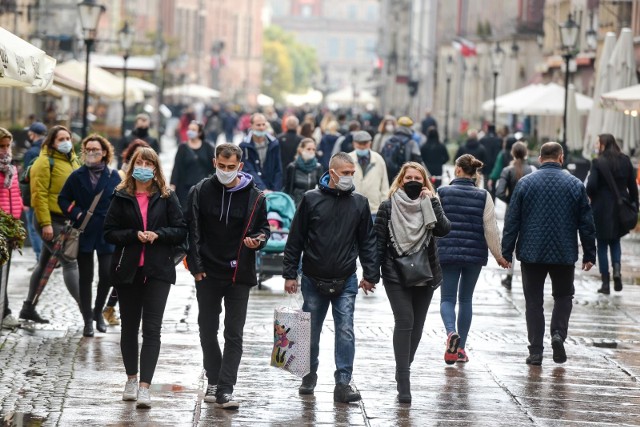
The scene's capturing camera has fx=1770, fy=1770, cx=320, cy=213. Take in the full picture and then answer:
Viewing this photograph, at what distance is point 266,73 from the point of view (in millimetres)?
176875

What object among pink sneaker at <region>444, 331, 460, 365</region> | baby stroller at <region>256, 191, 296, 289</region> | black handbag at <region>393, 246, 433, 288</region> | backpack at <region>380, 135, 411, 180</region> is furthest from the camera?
backpack at <region>380, 135, 411, 180</region>

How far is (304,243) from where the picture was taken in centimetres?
1116

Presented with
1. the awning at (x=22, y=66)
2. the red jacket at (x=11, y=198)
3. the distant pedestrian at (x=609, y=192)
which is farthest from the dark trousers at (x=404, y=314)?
the distant pedestrian at (x=609, y=192)

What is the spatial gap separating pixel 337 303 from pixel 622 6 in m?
30.5

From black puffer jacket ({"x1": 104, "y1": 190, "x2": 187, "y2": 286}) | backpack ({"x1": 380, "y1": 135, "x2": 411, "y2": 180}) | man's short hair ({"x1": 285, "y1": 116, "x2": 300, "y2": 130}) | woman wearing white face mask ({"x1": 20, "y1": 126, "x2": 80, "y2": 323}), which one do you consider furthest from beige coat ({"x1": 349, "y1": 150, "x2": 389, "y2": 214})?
black puffer jacket ({"x1": 104, "y1": 190, "x2": 187, "y2": 286})

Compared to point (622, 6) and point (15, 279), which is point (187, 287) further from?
point (622, 6)

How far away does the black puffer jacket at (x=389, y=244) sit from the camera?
11.3m

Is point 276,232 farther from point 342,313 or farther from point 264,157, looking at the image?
point 342,313

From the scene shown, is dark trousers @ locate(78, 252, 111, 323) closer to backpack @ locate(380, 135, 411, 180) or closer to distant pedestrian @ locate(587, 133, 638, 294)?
distant pedestrian @ locate(587, 133, 638, 294)

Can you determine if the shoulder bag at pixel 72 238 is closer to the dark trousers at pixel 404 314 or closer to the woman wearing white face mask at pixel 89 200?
the woman wearing white face mask at pixel 89 200

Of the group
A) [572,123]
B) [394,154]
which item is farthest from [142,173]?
[572,123]

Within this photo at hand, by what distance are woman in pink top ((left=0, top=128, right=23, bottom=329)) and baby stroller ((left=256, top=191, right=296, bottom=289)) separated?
369 centimetres

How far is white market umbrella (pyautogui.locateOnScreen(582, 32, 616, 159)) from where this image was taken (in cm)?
2905

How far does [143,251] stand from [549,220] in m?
3.52
